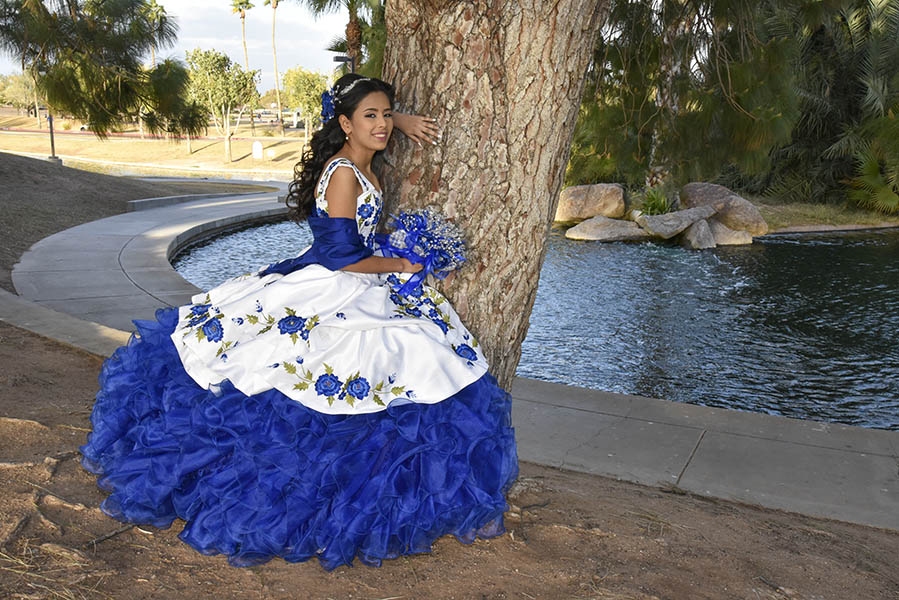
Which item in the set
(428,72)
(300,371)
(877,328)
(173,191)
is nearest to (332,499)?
(300,371)

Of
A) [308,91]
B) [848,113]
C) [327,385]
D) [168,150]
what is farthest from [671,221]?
[168,150]

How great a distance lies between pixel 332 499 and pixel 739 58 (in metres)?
4.66

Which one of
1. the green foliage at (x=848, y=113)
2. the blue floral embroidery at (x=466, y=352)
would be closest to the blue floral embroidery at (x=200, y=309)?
the blue floral embroidery at (x=466, y=352)

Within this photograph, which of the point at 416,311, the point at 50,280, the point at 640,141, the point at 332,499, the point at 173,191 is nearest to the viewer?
the point at 332,499

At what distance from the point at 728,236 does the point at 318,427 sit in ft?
42.0

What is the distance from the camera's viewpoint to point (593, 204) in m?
16.1

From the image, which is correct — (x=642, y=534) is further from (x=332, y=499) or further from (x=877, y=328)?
(x=877, y=328)

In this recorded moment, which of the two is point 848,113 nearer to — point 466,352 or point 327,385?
point 466,352

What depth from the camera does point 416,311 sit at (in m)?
2.88

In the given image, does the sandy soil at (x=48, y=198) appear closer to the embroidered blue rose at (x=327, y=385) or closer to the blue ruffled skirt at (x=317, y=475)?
the blue ruffled skirt at (x=317, y=475)

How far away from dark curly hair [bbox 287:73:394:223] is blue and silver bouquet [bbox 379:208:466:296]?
380 mm

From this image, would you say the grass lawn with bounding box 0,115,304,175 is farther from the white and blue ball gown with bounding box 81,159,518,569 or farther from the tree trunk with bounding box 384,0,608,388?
the white and blue ball gown with bounding box 81,159,518,569

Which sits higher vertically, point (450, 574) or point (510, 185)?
point (510, 185)

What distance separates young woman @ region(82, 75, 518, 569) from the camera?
2.47 m
